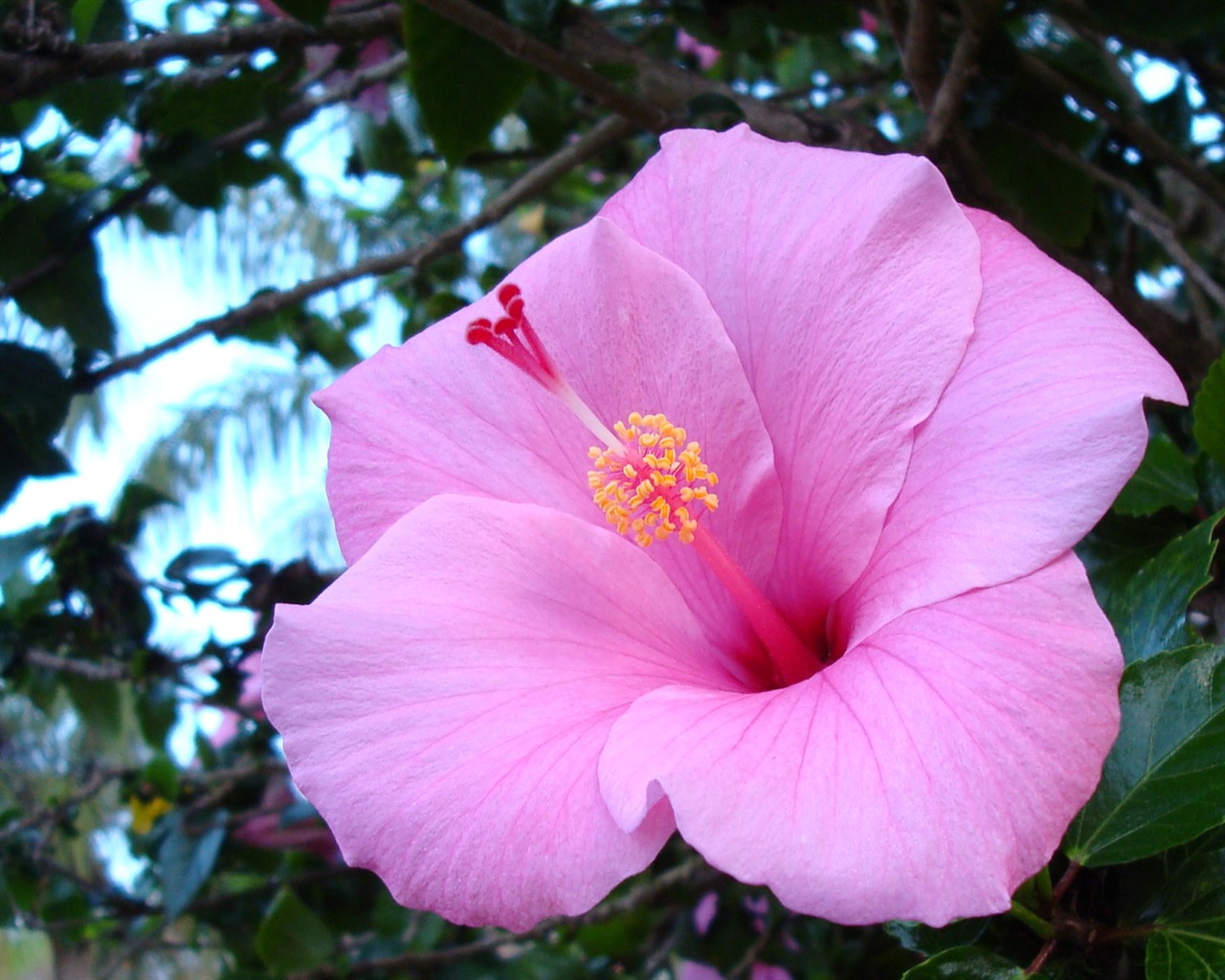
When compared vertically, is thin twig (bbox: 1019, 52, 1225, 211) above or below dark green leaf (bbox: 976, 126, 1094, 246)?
above

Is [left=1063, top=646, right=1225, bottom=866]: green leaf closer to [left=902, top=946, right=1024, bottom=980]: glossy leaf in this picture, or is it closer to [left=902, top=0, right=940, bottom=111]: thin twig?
[left=902, top=946, right=1024, bottom=980]: glossy leaf

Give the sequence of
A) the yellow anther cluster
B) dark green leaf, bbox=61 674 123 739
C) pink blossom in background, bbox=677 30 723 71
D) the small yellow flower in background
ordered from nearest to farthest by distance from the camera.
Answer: the yellow anther cluster, dark green leaf, bbox=61 674 123 739, the small yellow flower in background, pink blossom in background, bbox=677 30 723 71

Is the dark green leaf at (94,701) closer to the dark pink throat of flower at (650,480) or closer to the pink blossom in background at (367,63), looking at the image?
Answer: the pink blossom in background at (367,63)

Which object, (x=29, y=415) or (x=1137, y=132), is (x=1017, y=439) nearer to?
(x=1137, y=132)

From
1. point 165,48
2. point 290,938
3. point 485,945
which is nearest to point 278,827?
point 290,938

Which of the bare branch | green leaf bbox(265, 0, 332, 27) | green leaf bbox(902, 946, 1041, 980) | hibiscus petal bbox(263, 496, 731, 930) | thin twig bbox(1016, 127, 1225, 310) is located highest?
green leaf bbox(265, 0, 332, 27)

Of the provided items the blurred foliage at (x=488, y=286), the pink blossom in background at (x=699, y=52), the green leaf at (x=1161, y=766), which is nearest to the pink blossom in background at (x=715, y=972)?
the blurred foliage at (x=488, y=286)

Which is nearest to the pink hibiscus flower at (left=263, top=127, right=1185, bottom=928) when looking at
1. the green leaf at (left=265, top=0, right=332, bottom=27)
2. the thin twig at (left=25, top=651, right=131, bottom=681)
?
the green leaf at (left=265, top=0, right=332, bottom=27)
